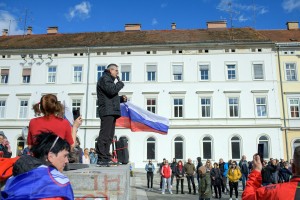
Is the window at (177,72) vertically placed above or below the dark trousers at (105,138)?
above

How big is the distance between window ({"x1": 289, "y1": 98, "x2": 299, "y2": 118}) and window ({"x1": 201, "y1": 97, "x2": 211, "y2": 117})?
8.09 metres

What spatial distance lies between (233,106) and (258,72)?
4.26m

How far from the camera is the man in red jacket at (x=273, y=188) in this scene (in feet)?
7.33

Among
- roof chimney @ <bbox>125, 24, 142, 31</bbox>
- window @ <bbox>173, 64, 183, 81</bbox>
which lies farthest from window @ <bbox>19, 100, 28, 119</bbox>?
window @ <bbox>173, 64, 183, 81</bbox>

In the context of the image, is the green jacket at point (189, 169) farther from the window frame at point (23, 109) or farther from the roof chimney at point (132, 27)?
the roof chimney at point (132, 27)

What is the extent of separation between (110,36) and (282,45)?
731 inches

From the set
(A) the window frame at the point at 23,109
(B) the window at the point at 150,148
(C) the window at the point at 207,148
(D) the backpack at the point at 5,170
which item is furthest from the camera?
(A) the window frame at the point at 23,109

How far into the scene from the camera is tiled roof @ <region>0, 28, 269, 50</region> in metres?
29.7

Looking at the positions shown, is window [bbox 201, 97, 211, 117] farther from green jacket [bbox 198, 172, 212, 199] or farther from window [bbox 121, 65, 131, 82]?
green jacket [bbox 198, 172, 212, 199]

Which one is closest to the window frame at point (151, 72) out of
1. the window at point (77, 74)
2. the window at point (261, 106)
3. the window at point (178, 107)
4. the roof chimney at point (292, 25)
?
the window at point (178, 107)

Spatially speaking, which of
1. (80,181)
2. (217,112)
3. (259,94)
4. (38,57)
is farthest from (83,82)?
(80,181)

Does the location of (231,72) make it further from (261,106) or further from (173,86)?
(173,86)

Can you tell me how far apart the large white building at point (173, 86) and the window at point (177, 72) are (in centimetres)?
10

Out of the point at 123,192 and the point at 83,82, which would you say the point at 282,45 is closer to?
the point at 83,82
